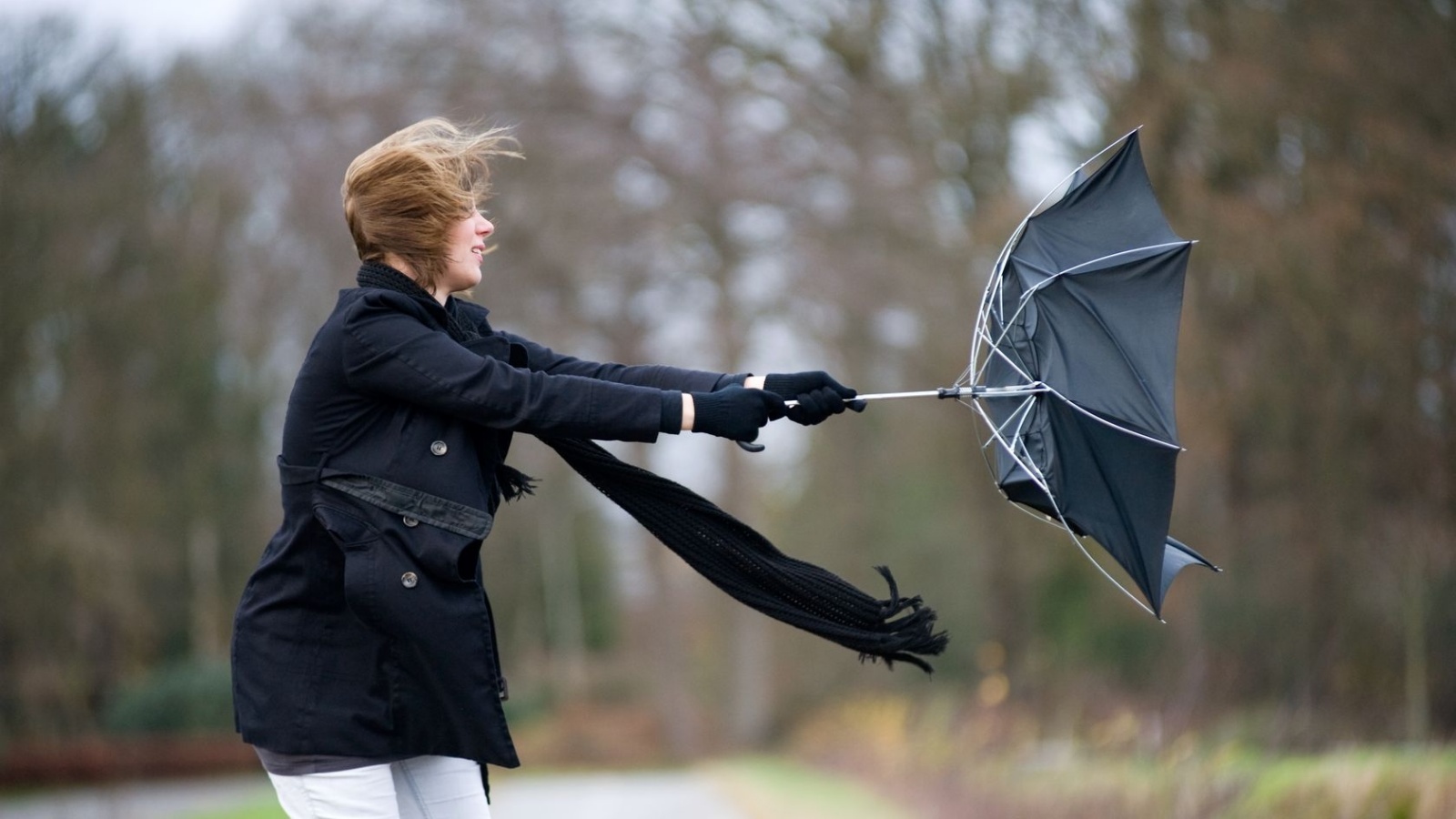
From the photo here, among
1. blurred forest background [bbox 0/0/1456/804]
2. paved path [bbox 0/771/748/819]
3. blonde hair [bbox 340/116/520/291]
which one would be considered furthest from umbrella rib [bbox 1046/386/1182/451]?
paved path [bbox 0/771/748/819]

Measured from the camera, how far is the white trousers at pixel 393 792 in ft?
9.89

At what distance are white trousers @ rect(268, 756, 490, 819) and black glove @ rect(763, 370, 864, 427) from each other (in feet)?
3.58

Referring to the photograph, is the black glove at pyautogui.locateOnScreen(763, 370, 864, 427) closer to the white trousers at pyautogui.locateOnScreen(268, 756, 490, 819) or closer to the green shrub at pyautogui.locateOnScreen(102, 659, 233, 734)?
the white trousers at pyautogui.locateOnScreen(268, 756, 490, 819)

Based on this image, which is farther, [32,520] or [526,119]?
[526,119]

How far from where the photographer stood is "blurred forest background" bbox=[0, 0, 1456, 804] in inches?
513

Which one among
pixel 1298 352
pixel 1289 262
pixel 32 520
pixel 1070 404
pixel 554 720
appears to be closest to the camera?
pixel 1070 404

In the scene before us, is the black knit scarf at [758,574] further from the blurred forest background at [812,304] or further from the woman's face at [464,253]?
the blurred forest background at [812,304]

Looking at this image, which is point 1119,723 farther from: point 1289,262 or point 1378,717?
point 1289,262

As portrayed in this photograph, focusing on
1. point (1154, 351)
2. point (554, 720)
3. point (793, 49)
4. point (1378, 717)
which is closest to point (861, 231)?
point (793, 49)

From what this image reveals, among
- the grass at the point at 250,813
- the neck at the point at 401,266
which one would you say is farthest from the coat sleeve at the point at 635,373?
the grass at the point at 250,813

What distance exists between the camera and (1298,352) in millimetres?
14336

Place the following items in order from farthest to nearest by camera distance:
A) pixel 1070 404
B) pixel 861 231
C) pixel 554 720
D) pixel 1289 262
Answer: pixel 554 720 → pixel 861 231 → pixel 1289 262 → pixel 1070 404

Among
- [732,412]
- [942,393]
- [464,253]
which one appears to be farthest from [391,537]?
[942,393]

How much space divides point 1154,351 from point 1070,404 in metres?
0.41
